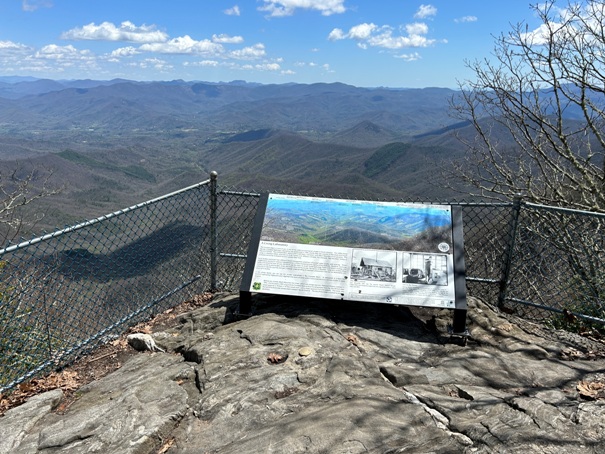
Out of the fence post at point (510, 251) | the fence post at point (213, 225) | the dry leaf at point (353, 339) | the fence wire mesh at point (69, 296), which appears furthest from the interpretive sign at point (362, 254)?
the fence wire mesh at point (69, 296)

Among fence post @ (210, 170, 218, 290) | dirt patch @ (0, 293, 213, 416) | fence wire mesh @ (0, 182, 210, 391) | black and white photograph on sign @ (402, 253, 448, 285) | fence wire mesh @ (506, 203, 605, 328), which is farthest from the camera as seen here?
fence post @ (210, 170, 218, 290)

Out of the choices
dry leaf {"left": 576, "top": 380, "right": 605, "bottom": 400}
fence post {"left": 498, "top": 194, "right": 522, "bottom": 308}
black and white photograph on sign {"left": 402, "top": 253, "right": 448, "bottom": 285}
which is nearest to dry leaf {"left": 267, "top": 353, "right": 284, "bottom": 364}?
black and white photograph on sign {"left": 402, "top": 253, "right": 448, "bottom": 285}

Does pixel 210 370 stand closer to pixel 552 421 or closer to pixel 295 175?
pixel 552 421

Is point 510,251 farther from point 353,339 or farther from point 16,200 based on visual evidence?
point 16,200

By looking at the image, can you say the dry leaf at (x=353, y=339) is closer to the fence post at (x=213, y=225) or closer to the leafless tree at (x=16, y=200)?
the fence post at (x=213, y=225)

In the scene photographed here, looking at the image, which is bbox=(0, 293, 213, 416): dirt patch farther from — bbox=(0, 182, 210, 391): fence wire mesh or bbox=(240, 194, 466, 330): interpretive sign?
bbox=(240, 194, 466, 330): interpretive sign

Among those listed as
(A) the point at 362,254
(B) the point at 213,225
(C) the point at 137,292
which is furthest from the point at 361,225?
(C) the point at 137,292
